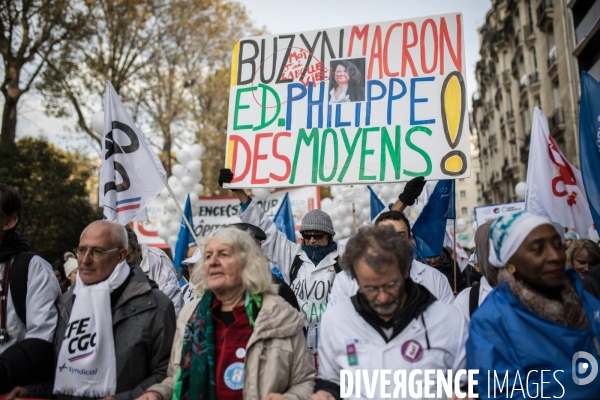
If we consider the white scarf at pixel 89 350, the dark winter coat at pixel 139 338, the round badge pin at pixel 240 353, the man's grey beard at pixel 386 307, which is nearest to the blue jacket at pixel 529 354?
the man's grey beard at pixel 386 307

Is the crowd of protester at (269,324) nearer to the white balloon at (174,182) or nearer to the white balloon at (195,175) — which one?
the white balloon at (195,175)

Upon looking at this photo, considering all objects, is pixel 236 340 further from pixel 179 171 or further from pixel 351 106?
pixel 179 171

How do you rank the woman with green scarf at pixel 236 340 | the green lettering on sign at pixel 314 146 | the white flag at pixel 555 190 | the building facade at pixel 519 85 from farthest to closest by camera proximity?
the building facade at pixel 519 85 → the white flag at pixel 555 190 → the green lettering on sign at pixel 314 146 → the woman with green scarf at pixel 236 340

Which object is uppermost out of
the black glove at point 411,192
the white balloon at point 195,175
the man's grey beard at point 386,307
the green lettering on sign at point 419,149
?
the white balloon at point 195,175

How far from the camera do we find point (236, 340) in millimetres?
2533

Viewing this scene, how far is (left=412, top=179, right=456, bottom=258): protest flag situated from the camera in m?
5.31

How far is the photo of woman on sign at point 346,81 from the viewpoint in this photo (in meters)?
4.87

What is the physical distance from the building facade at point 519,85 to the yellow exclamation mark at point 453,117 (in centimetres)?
1768

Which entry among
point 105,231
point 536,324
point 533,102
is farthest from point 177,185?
point 533,102

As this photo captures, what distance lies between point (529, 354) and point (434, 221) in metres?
3.25

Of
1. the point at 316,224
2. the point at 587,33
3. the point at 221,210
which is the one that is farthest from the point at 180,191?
the point at 587,33

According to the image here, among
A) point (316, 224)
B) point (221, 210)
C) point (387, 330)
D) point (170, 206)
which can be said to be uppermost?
point (170, 206)

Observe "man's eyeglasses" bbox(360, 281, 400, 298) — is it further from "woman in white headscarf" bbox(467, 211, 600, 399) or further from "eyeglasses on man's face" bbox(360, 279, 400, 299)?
"woman in white headscarf" bbox(467, 211, 600, 399)

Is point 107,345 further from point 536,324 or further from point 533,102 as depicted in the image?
point 533,102
